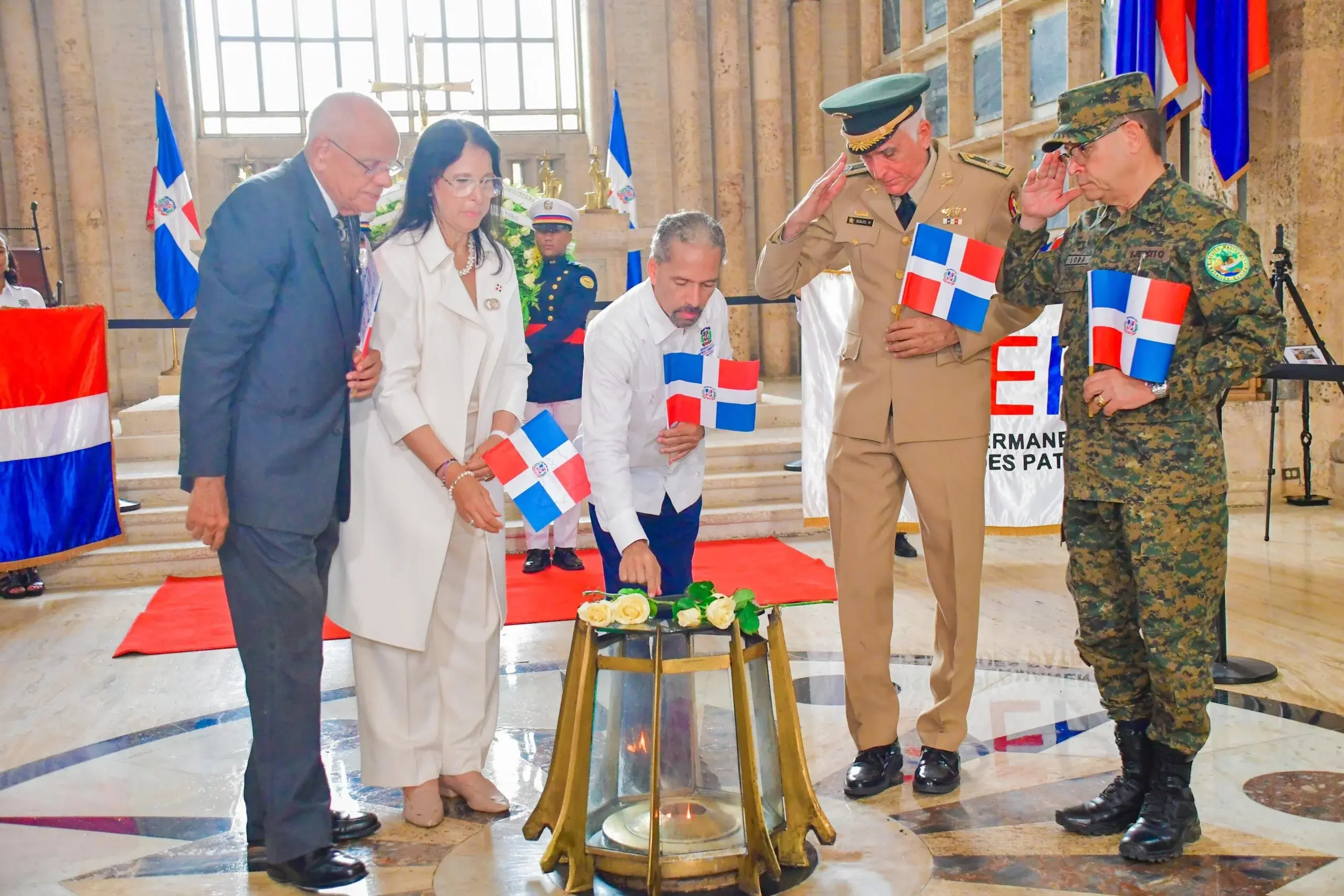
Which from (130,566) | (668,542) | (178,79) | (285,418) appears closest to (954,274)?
(668,542)

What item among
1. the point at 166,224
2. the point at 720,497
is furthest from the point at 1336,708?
the point at 166,224

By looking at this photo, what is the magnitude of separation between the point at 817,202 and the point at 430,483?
1.27 metres

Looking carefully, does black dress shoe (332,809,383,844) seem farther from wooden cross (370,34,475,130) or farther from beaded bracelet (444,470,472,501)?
wooden cross (370,34,475,130)

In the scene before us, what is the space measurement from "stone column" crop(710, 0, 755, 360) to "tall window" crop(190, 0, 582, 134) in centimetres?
192

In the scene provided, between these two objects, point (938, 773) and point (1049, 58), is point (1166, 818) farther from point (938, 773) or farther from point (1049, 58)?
point (1049, 58)

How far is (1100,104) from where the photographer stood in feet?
8.93

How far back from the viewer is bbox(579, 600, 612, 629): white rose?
2.50 meters

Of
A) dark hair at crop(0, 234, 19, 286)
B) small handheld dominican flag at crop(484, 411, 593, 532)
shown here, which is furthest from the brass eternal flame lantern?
dark hair at crop(0, 234, 19, 286)

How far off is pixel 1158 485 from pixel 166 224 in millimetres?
10364

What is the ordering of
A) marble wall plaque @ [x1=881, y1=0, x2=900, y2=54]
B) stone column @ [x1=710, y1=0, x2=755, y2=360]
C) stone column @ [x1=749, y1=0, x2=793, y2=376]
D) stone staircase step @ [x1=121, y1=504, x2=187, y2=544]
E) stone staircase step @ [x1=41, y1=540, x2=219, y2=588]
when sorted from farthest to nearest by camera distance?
1. stone column @ [x1=749, y1=0, x2=793, y2=376]
2. stone column @ [x1=710, y1=0, x2=755, y2=360]
3. marble wall plaque @ [x1=881, y1=0, x2=900, y2=54]
4. stone staircase step @ [x1=121, y1=504, x2=187, y2=544]
5. stone staircase step @ [x1=41, y1=540, x2=219, y2=588]

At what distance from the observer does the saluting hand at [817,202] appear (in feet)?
10.6

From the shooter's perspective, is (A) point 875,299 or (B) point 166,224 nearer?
(A) point 875,299

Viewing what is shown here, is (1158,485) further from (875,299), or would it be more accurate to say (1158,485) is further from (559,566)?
(559,566)

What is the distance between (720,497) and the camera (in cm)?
805
